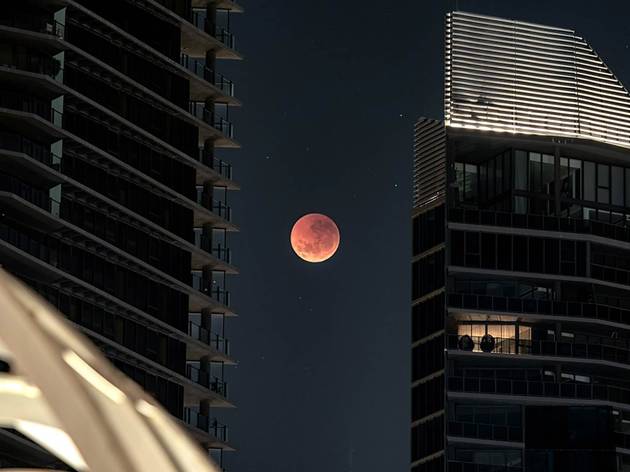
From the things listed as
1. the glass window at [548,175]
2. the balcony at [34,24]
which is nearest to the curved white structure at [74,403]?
the balcony at [34,24]

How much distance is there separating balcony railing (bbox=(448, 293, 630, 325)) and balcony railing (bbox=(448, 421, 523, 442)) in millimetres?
7829

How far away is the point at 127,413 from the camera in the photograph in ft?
67.1

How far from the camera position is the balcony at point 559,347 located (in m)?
140

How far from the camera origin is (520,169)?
5689 inches

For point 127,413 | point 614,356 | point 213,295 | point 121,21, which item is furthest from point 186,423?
point 127,413

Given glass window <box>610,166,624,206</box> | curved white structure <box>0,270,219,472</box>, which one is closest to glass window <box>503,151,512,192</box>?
glass window <box>610,166,624,206</box>

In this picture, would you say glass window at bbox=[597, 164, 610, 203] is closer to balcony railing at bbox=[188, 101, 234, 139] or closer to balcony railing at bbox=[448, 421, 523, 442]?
balcony railing at bbox=[448, 421, 523, 442]

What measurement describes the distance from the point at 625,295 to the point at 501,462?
17.2 meters

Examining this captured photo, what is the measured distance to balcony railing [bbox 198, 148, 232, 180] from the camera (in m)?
132

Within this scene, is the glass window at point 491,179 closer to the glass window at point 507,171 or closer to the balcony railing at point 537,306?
the glass window at point 507,171

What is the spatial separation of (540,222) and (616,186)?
303 inches

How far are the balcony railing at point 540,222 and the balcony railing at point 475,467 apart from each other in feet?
54.1

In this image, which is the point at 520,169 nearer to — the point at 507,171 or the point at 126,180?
the point at 507,171

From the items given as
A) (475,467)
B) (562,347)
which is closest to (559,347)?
(562,347)
